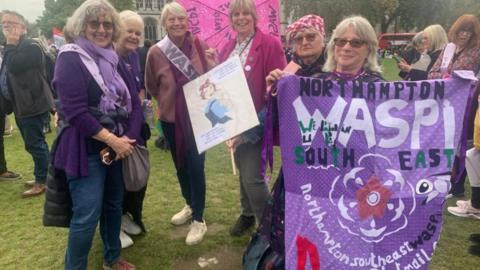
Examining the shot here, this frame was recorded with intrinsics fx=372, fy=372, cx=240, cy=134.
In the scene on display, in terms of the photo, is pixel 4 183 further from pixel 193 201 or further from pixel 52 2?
pixel 52 2

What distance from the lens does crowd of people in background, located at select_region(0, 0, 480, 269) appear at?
2.35 m

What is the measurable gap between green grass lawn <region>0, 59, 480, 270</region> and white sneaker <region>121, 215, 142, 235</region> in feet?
0.26

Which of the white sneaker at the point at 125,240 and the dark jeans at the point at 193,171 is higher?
the dark jeans at the point at 193,171

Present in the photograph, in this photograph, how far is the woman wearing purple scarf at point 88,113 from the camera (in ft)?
7.69

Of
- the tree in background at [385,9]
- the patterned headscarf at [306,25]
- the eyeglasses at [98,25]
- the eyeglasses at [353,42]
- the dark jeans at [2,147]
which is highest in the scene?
the tree in background at [385,9]

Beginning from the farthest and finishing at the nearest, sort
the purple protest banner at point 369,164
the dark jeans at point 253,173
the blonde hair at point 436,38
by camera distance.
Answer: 1. the blonde hair at point 436,38
2. the dark jeans at point 253,173
3. the purple protest banner at point 369,164

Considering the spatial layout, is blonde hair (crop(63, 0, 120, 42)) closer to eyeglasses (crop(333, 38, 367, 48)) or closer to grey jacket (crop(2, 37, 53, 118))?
eyeglasses (crop(333, 38, 367, 48))

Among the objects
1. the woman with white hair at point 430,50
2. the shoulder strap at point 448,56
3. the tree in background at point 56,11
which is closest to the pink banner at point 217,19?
the shoulder strap at point 448,56

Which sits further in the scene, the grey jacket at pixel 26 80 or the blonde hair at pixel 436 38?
the blonde hair at pixel 436 38

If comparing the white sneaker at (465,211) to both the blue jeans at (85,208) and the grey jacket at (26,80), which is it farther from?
the grey jacket at (26,80)

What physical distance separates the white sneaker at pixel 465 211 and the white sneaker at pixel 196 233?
8.94 feet

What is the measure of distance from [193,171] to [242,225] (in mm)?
751

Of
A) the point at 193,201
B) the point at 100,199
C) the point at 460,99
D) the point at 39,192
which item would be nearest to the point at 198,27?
the point at 193,201

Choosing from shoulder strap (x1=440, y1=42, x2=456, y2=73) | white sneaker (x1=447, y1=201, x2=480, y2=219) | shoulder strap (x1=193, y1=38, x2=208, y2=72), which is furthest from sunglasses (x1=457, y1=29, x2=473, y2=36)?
shoulder strap (x1=193, y1=38, x2=208, y2=72)
